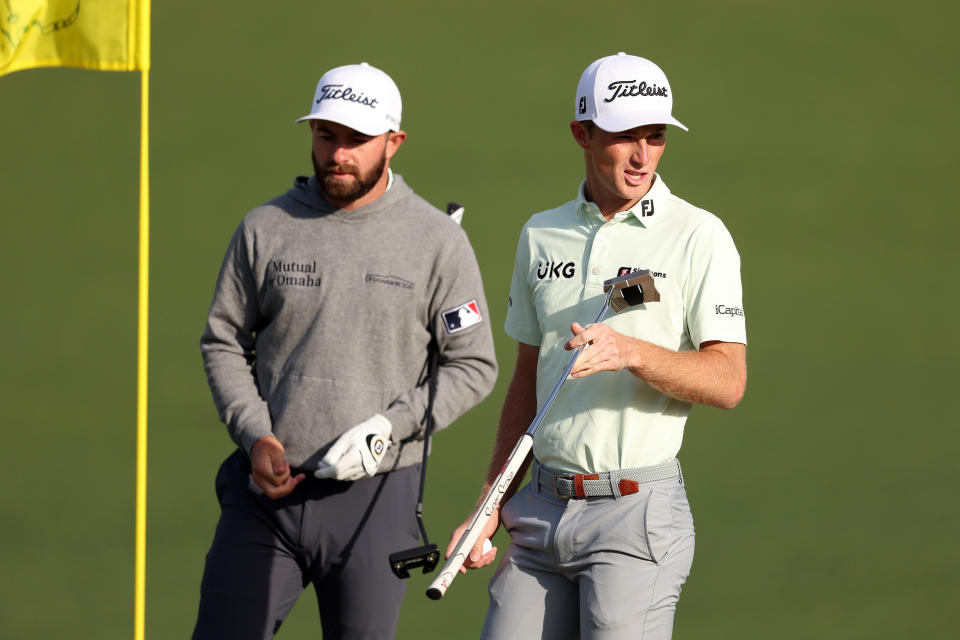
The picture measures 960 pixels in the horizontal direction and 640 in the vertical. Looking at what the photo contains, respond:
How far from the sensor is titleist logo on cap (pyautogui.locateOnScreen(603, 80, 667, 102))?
2.95 meters

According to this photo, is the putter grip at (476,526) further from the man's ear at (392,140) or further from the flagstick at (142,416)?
the flagstick at (142,416)

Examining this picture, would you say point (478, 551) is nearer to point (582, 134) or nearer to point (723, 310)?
point (723, 310)

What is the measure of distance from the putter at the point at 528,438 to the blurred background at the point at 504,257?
8.79ft

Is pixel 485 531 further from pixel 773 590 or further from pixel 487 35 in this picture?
pixel 487 35

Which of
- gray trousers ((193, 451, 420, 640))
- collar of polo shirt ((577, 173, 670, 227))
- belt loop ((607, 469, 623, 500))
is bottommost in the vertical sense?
gray trousers ((193, 451, 420, 640))

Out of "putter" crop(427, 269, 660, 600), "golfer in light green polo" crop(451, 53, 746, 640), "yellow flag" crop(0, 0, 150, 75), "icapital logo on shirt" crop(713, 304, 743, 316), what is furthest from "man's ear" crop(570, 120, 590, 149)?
"yellow flag" crop(0, 0, 150, 75)

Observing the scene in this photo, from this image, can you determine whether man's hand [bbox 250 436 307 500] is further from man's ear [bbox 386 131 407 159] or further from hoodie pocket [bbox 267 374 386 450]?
man's ear [bbox 386 131 407 159]

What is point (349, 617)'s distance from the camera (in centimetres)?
330

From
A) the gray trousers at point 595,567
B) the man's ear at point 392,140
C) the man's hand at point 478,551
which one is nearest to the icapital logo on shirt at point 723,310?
the gray trousers at point 595,567

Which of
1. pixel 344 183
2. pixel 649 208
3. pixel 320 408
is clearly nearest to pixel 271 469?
pixel 320 408

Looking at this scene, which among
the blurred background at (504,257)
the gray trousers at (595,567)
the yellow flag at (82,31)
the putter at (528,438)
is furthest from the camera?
the blurred background at (504,257)

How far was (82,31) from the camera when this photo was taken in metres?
3.88

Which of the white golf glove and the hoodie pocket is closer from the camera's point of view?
the white golf glove

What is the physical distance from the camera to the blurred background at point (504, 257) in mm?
5766
